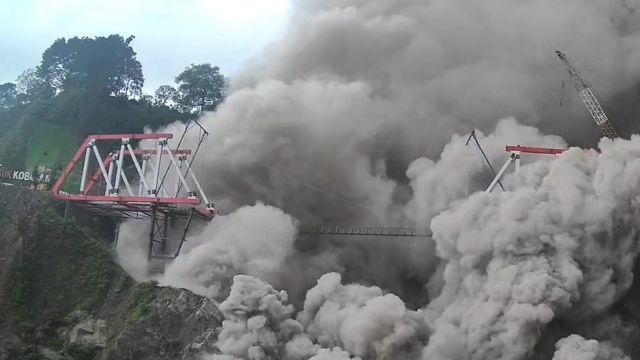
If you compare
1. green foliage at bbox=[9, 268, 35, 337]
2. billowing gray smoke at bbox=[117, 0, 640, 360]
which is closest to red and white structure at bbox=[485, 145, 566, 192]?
billowing gray smoke at bbox=[117, 0, 640, 360]

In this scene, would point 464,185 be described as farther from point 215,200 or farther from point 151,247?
point 151,247

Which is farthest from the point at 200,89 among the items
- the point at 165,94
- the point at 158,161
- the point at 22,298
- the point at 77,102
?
the point at 22,298

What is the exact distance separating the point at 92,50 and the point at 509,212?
45.4 meters

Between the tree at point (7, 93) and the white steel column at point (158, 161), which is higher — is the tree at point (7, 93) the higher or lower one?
the higher one

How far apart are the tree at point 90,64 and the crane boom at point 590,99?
4180cm

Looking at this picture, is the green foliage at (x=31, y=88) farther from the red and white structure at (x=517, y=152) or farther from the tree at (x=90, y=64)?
the red and white structure at (x=517, y=152)

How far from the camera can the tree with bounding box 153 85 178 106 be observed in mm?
84500

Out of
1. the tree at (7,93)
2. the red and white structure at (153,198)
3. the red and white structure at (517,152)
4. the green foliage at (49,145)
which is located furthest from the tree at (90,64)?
the red and white structure at (517,152)

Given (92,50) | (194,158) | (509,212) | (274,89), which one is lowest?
(509,212)

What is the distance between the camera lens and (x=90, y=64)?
6938cm

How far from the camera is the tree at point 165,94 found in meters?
84.5

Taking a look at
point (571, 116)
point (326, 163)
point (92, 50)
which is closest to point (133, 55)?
point (92, 50)

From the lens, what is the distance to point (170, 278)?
48.7 metres

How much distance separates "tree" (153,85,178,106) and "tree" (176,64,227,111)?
135 cm
